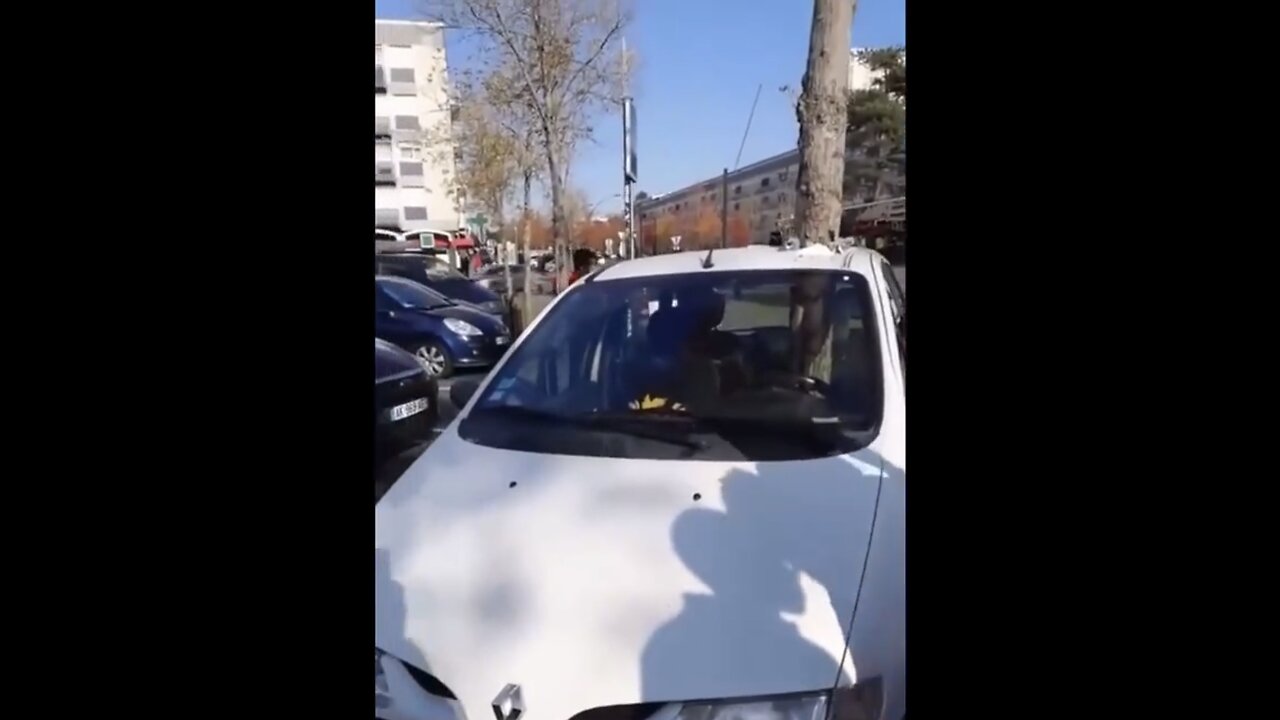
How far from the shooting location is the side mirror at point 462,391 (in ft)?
8.05

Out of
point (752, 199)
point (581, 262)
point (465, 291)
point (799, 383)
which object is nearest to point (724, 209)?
point (752, 199)

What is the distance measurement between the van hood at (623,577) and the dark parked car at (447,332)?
3.72ft

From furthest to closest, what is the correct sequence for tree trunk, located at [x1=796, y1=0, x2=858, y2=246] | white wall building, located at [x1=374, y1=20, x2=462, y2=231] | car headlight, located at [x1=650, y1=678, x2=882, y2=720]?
tree trunk, located at [x1=796, y1=0, x2=858, y2=246] < car headlight, located at [x1=650, y1=678, x2=882, y2=720] < white wall building, located at [x1=374, y1=20, x2=462, y2=231]

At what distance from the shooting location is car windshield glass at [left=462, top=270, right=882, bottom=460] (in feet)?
7.01

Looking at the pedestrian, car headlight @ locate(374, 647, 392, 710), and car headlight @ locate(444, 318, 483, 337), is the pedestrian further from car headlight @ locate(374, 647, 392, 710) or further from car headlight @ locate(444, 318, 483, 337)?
car headlight @ locate(374, 647, 392, 710)

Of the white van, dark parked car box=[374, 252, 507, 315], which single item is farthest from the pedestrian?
dark parked car box=[374, 252, 507, 315]

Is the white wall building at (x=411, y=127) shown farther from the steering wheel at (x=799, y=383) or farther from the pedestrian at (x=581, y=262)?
the steering wheel at (x=799, y=383)

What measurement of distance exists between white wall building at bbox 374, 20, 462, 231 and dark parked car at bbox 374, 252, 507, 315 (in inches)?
3.1

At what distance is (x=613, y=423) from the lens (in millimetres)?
2199

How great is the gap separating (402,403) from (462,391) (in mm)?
702

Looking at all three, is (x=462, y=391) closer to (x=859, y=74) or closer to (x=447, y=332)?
(x=447, y=332)

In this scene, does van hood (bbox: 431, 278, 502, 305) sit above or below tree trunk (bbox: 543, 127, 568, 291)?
below
